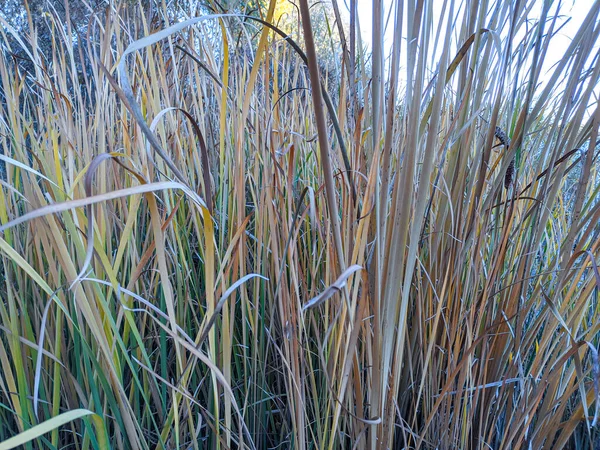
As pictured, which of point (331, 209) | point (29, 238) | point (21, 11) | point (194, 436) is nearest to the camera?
Result: point (331, 209)

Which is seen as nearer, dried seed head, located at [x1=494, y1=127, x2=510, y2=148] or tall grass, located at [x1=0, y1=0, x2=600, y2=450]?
tall grass, located at [x1=0, y1=0, x2=600, y2=450]

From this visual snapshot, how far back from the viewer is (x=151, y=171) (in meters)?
0.61

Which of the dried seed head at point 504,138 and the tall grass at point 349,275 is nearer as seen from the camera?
the tall grass at point 349,275

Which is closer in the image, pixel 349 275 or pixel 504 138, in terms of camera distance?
pixel 349 275

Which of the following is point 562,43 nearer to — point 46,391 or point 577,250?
point 577,250

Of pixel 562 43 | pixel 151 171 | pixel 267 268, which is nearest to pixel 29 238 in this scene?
pixel 151 171

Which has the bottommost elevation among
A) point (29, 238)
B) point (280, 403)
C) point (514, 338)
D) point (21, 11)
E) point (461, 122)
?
point (280, 403)

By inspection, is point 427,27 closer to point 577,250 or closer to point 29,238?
point 577,250

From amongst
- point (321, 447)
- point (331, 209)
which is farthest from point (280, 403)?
point (331, 209)

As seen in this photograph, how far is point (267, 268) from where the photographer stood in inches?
25.4

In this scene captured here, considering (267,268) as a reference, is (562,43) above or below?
above

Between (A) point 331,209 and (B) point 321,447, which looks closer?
(A) point 331,209

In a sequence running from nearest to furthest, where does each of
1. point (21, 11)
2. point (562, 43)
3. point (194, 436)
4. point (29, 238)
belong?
point (194, 436) → point (29, 238) → point (562, 43) → point (21, 11)

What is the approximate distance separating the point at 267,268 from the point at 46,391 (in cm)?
31
